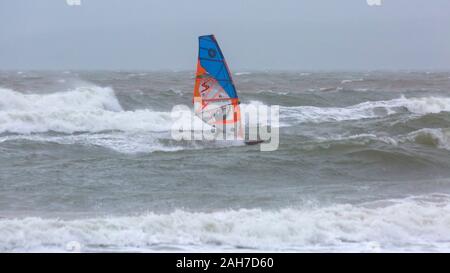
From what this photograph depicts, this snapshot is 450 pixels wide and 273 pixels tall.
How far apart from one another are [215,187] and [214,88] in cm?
337

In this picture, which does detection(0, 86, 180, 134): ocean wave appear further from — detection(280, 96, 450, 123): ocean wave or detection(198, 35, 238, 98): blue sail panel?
detection(198, 35, 238, 98): blue sail panel

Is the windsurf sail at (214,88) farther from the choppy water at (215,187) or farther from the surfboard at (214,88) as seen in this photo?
the choppy water at (215,187)

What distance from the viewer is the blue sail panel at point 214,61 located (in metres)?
13.1

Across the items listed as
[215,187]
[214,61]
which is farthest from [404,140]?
[215,187]

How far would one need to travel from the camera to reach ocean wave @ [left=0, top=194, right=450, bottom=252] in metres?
7.57

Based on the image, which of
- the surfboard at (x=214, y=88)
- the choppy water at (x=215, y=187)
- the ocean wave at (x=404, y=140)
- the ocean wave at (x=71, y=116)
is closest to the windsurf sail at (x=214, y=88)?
the surfboard at (x=214, y=88)

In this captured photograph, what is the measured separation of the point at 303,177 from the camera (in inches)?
473

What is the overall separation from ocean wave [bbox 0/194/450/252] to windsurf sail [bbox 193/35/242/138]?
5.08 meters

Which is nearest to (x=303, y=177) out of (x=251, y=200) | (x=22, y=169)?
(x=251, y=200)

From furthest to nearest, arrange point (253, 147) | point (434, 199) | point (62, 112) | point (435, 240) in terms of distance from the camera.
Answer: point (62, 112) < point (253, 147) < point (434, 199) < point (435, 240)

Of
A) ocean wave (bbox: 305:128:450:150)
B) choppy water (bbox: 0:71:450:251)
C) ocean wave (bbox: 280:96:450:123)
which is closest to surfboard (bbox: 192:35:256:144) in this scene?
choppy water (bbox: 0:71:450:251)
